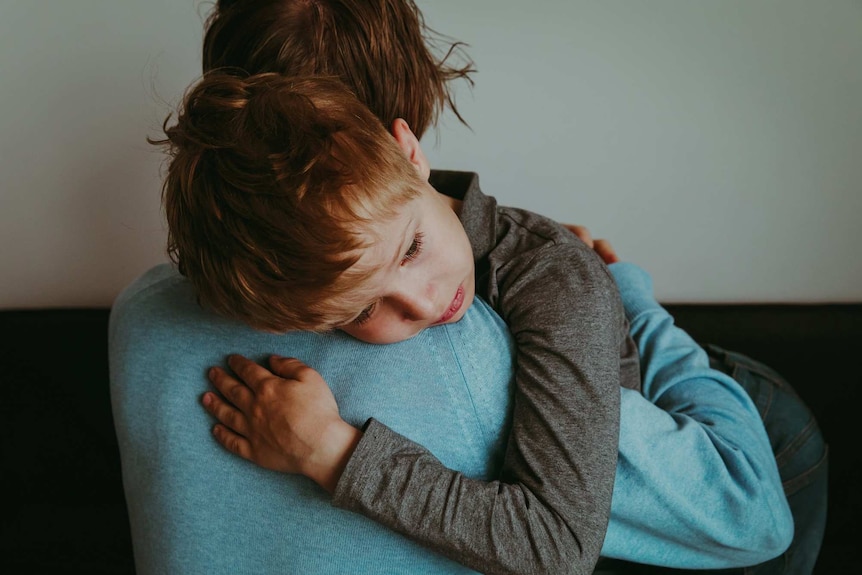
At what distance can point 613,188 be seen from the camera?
1.26 meters

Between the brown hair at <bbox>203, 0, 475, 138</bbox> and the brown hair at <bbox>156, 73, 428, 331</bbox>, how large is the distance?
0.37ft

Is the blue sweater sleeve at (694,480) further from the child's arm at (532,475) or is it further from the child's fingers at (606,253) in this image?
the child's fingers at (606,253)

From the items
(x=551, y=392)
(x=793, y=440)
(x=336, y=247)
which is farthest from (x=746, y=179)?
(x=336, y=247)

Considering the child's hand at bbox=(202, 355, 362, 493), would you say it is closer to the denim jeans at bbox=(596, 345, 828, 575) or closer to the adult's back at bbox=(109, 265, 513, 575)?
the adult's back at bbox=(109, 265, 513, 575)

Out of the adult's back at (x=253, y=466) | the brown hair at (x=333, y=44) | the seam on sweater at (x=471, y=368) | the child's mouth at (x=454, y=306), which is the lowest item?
the adult's back at (x=253, y=466)

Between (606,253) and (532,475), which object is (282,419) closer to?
(532,475)

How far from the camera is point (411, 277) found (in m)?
0.70

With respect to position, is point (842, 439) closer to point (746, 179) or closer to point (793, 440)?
point (793, 440)

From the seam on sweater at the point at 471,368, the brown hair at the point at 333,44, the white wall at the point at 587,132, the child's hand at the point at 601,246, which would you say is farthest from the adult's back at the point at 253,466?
the white wall at the point at 587,132

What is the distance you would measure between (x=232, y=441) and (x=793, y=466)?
84 cm

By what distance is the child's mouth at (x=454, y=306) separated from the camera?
72cm

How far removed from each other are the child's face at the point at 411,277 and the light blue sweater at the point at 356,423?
0.06ft

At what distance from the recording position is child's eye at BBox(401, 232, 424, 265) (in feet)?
2.30

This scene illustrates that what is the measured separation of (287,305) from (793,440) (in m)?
0.83
